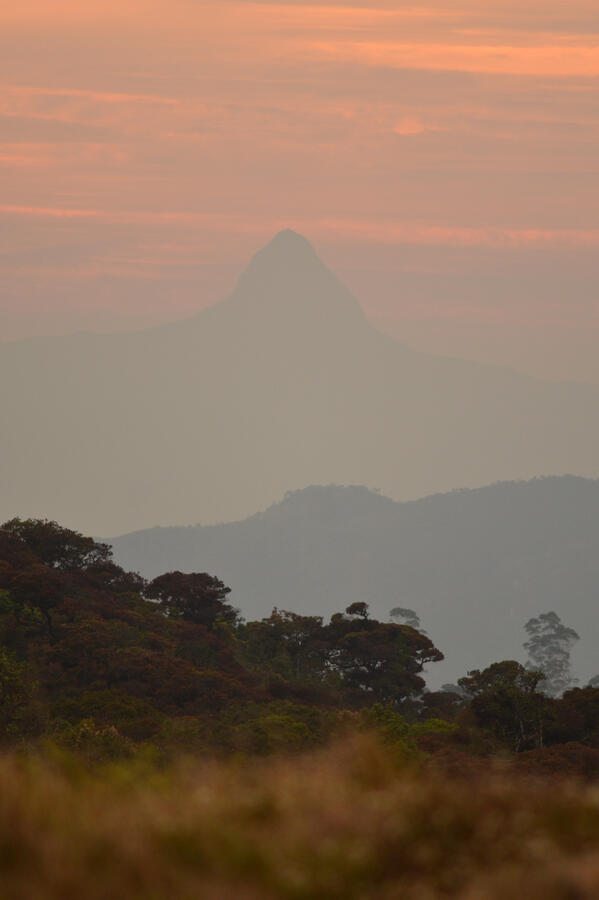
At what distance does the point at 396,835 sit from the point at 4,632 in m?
41.7

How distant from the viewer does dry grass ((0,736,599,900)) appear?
6371 mm

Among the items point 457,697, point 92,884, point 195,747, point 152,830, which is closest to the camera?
point 92,884

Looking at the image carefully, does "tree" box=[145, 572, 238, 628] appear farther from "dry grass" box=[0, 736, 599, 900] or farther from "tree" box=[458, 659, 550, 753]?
"dry grass" box=[0, 736, 599, 900]

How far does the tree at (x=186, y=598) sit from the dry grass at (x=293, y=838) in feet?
178

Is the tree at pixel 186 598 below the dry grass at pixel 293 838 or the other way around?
the other way around

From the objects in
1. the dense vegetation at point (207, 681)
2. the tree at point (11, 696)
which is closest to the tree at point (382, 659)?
the dense vegetation at point (207, 681)

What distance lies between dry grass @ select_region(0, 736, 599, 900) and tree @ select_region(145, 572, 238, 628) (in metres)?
54.2

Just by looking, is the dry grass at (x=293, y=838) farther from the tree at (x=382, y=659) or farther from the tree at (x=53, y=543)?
the tree at (x=53, y=543)

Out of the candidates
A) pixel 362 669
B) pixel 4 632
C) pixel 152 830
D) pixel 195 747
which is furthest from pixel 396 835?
pixel 362 669

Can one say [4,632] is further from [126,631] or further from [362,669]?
[362,669]

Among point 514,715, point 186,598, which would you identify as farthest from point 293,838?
point 186,598

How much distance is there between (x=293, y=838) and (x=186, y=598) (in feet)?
186

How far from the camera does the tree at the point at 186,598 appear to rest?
62.4m

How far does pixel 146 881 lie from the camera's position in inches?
251
